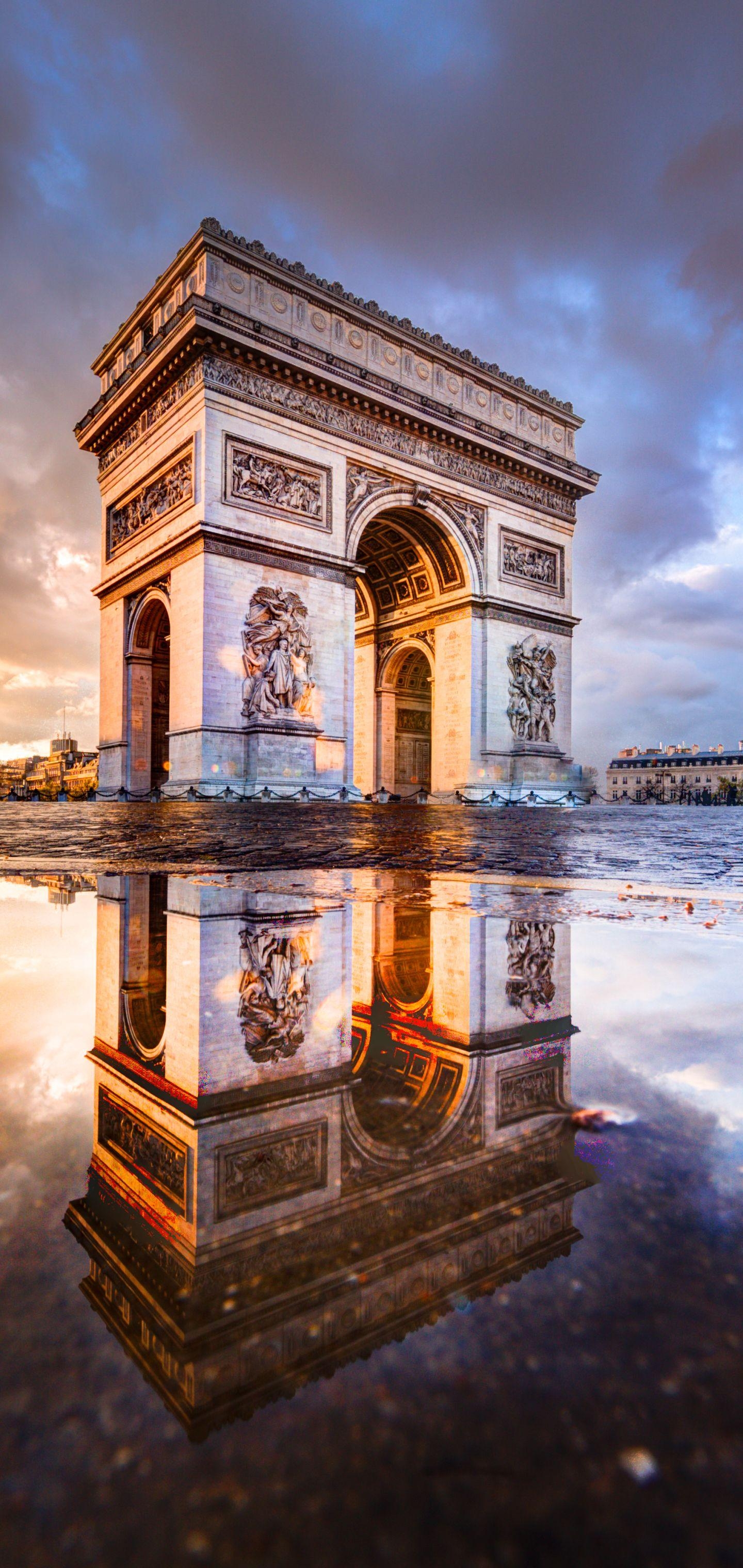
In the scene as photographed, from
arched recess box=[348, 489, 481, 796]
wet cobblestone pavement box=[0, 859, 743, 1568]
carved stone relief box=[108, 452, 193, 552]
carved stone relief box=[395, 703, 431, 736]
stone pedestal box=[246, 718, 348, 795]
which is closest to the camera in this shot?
wet cobblestone pavement box=[0, 859, 743, 1568]

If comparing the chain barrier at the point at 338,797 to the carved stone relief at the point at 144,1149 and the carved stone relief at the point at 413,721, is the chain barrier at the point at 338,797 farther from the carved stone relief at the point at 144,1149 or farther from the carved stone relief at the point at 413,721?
the carved stone relief at the point at 144,1149

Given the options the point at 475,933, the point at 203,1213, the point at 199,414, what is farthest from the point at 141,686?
the point at 203,1213

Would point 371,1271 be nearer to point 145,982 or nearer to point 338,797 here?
point 145,982

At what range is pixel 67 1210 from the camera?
1.89 feet

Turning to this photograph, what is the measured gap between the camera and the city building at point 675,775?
7044 cm

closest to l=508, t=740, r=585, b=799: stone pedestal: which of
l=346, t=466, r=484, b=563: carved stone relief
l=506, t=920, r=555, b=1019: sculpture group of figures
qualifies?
l=346, t=466, r=484, b=563: carved stone relief

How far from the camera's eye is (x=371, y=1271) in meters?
0.51

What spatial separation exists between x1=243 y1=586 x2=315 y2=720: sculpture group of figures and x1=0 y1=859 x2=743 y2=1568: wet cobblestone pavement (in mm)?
12652

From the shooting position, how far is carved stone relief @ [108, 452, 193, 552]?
14.2m

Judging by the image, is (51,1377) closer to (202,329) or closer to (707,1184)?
(707,1184)

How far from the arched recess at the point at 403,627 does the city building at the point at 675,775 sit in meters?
50.7

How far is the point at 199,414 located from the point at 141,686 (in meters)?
5.72

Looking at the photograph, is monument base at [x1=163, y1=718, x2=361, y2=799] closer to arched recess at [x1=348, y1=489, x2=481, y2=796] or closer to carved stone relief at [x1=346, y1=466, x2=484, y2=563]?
carved stone relief at [x1=346, y1=466, x2=484, y2=563]

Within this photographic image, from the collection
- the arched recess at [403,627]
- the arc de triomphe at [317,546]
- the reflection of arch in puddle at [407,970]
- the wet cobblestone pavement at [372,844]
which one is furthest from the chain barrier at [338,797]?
the reflection of arch in puddle at [407,970]
